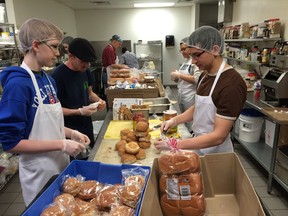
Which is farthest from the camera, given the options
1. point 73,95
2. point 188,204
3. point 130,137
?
point 73,95

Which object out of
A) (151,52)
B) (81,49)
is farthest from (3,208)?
(151,52)

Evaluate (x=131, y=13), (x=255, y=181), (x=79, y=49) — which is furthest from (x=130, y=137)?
(x=131, y=13)

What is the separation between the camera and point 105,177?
104cm

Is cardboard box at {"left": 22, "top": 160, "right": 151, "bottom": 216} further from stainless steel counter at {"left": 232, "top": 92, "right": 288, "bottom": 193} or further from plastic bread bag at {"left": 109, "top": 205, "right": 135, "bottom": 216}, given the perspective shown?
stainless steel counter at {"left": 232, "top": 92, "right": 288, "bottom": 193}

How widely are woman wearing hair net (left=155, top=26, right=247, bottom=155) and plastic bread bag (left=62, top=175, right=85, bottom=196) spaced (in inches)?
16.4

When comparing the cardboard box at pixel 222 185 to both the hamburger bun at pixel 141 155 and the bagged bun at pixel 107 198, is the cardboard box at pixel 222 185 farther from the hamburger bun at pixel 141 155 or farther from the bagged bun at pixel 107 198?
the hamburger bun at pixel 141 155

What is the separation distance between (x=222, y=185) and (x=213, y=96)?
522 millimetres

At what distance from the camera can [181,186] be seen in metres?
0.84

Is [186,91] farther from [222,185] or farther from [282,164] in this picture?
[222,185]

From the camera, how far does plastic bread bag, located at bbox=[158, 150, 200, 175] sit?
0.85 meters

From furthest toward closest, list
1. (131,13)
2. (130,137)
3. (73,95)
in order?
(131,13), (73,95), (130,137)

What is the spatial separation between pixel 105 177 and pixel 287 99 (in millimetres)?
2410

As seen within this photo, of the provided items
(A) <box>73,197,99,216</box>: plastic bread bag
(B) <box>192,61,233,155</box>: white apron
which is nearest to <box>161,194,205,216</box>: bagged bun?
(A) <box>73,197,99,216</box>: plastic bread bag

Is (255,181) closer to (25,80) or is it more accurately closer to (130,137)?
(130,137)
